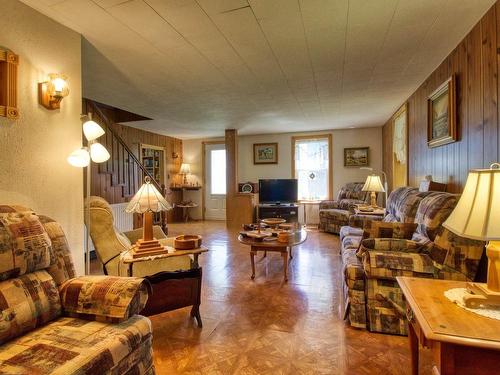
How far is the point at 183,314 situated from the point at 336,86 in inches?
124

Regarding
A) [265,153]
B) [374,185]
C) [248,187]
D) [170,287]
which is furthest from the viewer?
[265,153]

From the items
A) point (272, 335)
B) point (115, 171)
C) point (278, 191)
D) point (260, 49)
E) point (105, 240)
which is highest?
point (260, 49)

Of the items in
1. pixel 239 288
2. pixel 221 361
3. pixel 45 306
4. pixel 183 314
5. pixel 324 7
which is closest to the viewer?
pixel 45 306

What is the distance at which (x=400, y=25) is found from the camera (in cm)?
212

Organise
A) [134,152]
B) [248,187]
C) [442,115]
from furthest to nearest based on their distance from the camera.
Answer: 1. [248,187]
2. [134,152]
3. [442,115]

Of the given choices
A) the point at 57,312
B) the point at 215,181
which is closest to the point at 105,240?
the point at 57,312

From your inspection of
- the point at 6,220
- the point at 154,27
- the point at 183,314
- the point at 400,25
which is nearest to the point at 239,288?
the point at 183,314

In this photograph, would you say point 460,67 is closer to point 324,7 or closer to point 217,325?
point 324,7

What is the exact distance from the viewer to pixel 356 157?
642 centimetres

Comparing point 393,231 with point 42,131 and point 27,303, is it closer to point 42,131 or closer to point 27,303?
point 27,303

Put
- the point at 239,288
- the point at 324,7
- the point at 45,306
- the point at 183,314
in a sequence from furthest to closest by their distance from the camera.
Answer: the point at 239,288
the point at 183,314
the point at 324,7
the point at 45,306

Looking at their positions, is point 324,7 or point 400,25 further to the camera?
point 400,25

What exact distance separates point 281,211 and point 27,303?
5.28 meters

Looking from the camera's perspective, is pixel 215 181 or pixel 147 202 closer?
pixel 147 202
